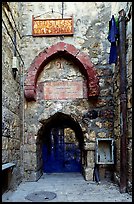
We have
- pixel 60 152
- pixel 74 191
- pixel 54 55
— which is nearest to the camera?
pixel 74 191

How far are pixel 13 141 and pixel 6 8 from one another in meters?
2.35

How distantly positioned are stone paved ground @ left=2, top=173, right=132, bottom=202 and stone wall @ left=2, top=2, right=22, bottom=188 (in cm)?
29

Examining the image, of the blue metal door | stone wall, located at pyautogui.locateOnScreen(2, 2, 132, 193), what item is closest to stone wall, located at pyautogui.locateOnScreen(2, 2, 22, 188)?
stone wall, located at pyautogui.locateOnScreen(2, 2, 132, 193)

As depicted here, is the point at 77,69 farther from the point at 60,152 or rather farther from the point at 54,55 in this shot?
the point at 60,152

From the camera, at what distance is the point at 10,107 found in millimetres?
4484

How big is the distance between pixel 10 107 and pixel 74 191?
1.86m

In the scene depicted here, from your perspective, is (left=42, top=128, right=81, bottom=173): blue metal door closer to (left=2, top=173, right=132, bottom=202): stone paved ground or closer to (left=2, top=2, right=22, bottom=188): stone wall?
(left=2, top=173, right=132, bottom=202): stone paved ground

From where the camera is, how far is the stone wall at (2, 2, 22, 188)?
4037 millimetres

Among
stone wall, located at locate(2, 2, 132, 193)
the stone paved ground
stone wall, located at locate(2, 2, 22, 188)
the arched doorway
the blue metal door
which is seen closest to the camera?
the stone paved ground

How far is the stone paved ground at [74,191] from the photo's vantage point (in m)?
3.78

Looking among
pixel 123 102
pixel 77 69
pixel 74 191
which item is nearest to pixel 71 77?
pixel 77 69

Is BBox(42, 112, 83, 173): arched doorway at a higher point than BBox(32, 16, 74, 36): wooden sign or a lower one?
lower

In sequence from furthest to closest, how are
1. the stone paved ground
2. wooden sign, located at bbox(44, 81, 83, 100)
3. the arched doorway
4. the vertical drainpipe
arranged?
the arched doorway, wooden sign, located at bbox(44, 81, 83, 100), the vertical drainpipe, the stone paved ground

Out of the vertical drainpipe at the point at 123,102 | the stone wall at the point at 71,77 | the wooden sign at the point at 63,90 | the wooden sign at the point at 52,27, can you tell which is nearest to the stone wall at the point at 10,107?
the stone wall at the point at 71,77
